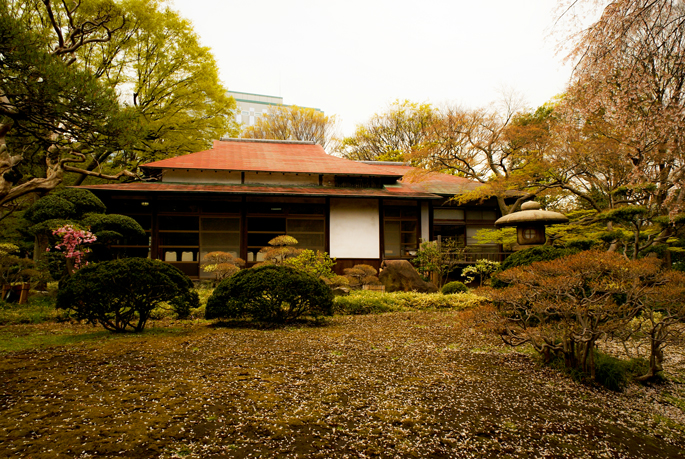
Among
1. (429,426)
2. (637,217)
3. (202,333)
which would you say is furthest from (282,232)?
(429,426)

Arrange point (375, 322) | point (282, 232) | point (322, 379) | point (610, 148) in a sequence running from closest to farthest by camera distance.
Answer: point (322, 379)
point (375, 322)
point (610, 148)
point (282, 232)

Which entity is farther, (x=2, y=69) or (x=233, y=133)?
(x=233, y=133)

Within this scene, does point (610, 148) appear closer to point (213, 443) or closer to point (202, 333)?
point (202, 333)

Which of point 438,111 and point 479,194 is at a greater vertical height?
point 438,111

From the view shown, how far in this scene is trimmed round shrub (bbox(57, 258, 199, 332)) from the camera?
5359mm

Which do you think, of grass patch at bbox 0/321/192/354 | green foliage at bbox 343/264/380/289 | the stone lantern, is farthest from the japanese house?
grass patch at bbox 0/321/192/354

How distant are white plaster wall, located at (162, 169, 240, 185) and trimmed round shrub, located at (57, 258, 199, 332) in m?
8.81

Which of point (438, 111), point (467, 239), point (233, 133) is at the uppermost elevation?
point (438, 111)

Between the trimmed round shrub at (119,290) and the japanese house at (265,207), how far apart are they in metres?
7.23

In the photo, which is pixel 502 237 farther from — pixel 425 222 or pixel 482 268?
pixel 482 268

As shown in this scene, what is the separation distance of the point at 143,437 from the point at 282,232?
11734 mm

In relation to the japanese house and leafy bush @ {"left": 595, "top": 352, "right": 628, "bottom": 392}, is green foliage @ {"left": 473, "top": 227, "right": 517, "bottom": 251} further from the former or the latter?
leafy bush @ {"left": 595, "top": 352, "right": 628, "bottom": 392}

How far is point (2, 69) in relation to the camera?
593 centimetres

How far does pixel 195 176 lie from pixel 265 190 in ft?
8.90
